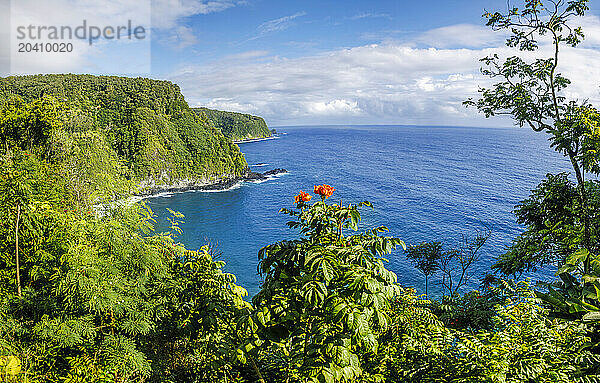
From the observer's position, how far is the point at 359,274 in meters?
2.76

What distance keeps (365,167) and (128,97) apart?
53.8 m

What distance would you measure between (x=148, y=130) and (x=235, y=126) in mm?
100153

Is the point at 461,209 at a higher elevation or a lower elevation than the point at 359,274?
lower

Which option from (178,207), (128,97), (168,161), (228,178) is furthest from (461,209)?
(128,97)

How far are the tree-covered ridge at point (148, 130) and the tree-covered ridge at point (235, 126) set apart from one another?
75.8 metres

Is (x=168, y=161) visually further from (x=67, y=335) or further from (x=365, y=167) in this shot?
(x=67, y=335)

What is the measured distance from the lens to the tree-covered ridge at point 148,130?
59.3m

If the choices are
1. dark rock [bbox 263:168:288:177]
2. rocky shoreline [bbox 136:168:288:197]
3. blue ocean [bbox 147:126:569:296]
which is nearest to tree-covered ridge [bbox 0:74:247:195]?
rocky shoreline [bbox 136:168:288:197]

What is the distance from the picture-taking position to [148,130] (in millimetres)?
64500

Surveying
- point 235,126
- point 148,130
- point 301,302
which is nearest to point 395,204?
point 301,302

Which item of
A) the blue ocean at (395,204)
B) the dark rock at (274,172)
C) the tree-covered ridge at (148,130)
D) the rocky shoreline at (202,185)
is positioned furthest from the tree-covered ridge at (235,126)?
the rocky shoreline at (202,185)

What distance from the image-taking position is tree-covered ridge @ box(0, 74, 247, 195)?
59.3 metres

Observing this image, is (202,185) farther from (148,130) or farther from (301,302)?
(301,302)

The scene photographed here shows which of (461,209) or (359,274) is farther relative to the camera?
A: (461,209)
